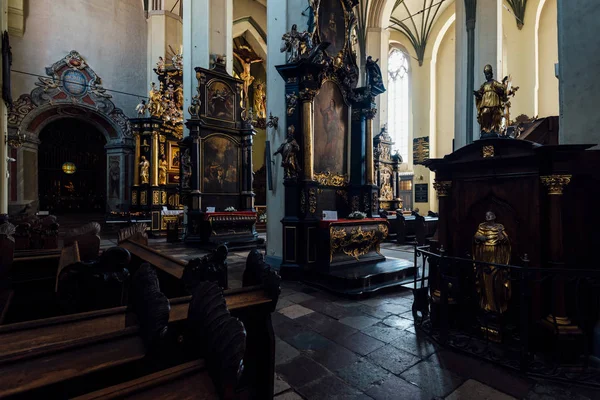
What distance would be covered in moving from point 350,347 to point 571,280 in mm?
1963

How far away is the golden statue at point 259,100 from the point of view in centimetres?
1860

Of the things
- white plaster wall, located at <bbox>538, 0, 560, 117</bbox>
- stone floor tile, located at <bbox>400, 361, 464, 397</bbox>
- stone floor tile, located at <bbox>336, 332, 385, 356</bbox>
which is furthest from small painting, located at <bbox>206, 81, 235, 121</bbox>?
white plaster wall, located at <bbox>538, 0, 560, 117</bbox>

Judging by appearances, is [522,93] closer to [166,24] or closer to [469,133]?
[469,133]

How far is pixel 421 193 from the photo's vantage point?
18.5m

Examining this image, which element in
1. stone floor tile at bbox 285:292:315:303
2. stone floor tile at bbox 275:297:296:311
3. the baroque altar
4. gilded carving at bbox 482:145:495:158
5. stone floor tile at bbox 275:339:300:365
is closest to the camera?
stone floor tile at bbox 275:339:300:365

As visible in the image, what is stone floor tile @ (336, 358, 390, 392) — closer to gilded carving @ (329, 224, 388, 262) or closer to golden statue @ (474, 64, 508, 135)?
golden statue @ (474, 64, 508, 135)

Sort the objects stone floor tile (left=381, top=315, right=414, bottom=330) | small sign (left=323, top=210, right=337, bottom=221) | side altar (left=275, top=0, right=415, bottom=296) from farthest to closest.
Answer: small sign (left=323, top=210, right=337, bottom=221), side altar (left=275, top=0, right=415, bottom=296), stone floor tile (left=381, top=315, right=414, bottom=330)

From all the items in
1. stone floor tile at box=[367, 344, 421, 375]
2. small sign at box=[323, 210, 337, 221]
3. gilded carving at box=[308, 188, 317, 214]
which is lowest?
stone floor tile at box=[367, 344, 421, 375]

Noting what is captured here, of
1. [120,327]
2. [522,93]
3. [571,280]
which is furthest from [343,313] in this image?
[522,93]

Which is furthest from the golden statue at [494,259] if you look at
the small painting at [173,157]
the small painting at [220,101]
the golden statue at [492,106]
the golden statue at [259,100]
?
the golden statue at [259,100]

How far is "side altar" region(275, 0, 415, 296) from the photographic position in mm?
5280

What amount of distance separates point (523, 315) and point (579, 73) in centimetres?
249

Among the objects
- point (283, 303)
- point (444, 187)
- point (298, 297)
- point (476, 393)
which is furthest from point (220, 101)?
point (476, 393)

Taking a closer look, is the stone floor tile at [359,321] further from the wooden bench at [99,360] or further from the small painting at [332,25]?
the small painting at [332,25]
